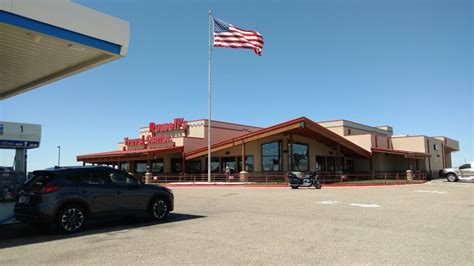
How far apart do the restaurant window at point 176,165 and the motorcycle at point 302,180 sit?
721 inches

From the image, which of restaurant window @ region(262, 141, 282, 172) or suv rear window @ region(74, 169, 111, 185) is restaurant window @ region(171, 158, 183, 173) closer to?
restaurant window @ region(262, 141, 282, 172)

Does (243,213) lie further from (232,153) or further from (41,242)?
(232,153)

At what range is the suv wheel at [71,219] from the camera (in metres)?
9.73

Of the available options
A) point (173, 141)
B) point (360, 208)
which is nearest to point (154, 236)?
point (360, 208)

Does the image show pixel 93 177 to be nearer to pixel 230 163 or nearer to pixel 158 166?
pixel 230 163

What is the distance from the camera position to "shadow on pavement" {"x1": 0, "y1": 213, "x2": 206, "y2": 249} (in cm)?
916

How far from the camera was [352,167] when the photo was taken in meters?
47.2

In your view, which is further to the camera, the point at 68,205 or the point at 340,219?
the point at 340,219

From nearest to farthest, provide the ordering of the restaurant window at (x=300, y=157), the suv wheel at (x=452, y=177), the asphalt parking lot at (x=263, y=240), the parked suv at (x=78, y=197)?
the asphalt parking lot at (x=263, y=240), the parked suv at (x=78, y=197), the restaurant window at (x=300, y=157), the suv wheel at (x=452, y=177)

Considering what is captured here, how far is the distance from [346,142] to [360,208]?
75.8ft

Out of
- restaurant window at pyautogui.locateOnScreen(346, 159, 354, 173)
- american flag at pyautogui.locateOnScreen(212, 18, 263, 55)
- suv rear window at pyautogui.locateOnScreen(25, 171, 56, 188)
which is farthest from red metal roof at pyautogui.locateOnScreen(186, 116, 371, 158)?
suv rear window at pyautogui.locateOnScreen(25, 171, 56, 188)

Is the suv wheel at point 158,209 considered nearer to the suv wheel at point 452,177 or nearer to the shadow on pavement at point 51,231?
the shadow on pavement at point 51,231

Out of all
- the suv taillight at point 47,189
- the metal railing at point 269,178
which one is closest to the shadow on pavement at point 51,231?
the suv taillight at point 47,189

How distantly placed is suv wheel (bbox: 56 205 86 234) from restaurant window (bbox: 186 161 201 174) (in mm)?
31885
